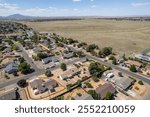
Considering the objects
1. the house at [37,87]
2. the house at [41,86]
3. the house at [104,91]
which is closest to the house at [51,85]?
the house at [41,86]

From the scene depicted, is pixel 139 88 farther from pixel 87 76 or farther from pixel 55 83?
pixel 55 83

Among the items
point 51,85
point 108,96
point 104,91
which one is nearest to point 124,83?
point 104,91

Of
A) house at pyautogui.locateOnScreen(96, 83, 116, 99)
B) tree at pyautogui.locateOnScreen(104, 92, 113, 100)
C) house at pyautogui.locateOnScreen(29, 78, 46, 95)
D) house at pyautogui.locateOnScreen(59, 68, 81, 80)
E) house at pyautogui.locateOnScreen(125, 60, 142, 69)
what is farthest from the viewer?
house at pyautogui.locateOnScreen(125, 60, 142, 69)

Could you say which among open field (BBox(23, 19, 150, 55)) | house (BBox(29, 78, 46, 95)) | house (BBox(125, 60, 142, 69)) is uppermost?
open field (BBox(23, 19, 150, 55))

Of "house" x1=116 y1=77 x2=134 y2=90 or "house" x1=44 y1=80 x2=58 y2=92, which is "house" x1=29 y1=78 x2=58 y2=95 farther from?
"house" x1=116 y1=77 x2=134 y2=90

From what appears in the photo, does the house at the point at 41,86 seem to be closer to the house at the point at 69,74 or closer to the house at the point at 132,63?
the house at the point at 69,74

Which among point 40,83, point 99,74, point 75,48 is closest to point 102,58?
point 99,74

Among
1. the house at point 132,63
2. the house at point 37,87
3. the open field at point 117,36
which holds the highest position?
the open field at point 117,36

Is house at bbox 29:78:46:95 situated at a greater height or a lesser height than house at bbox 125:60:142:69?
lesser

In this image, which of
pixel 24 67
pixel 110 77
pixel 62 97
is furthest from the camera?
pixel 24 67

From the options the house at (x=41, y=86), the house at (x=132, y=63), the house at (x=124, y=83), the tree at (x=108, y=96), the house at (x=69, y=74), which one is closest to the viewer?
the tree at (x=108, y=96)

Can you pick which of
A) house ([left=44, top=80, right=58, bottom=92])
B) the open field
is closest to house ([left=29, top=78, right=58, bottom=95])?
house ([left=44, top=80, right=58, bottom=92])
